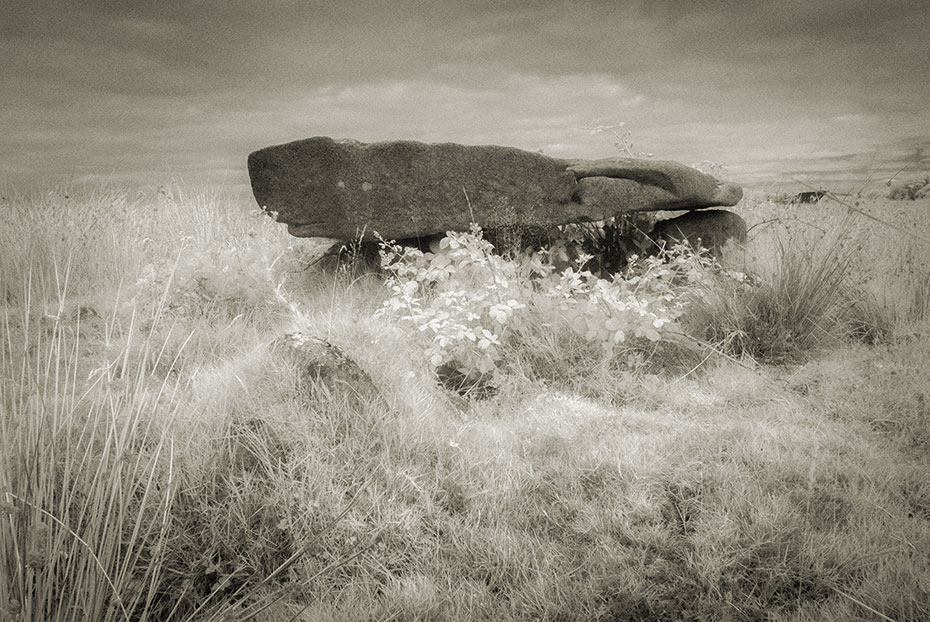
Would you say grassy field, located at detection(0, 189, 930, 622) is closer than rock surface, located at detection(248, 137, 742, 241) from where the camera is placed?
Yes

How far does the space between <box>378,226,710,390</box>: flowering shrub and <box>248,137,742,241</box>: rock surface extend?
420 millimetres

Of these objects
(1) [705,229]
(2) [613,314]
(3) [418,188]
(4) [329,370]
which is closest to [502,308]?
(2) [613,314]

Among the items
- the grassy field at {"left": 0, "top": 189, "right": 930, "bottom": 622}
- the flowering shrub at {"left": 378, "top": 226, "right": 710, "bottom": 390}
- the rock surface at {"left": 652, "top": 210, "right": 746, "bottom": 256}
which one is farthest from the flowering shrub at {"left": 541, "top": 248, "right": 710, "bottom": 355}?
the rock surface at {"left": 652, "top": 210, "right": 746, "bottom": 256}

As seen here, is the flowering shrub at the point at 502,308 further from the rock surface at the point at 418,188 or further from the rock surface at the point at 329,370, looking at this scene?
the rock surface at the point at 329,370

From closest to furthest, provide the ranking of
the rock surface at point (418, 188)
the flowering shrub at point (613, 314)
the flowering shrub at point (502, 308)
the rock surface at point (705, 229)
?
the flowering shrub at point (502, 308)
the flowering shrub at point (613, 314)
the rock surface at point (418, 188)
the rock surface at point (705, 229)

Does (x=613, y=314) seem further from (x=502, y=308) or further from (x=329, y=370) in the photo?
(x=329, y=370)

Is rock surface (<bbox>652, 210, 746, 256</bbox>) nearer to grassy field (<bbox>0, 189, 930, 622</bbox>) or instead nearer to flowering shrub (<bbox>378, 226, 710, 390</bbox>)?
flowering shrub (<bbox>378, 226, 710, 390</bbox>)

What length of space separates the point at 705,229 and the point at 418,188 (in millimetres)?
3239

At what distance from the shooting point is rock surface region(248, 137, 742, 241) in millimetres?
5734

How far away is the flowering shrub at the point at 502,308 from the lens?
13.1 ft

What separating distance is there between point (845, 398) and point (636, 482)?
175 cm

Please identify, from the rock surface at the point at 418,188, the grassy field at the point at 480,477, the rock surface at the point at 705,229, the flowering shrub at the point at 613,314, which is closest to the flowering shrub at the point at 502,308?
the flowering shrub at the point at 613,314

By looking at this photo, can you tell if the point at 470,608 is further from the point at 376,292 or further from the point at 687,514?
the point at 376,292

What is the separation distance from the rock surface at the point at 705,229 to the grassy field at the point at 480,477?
6.95ft
